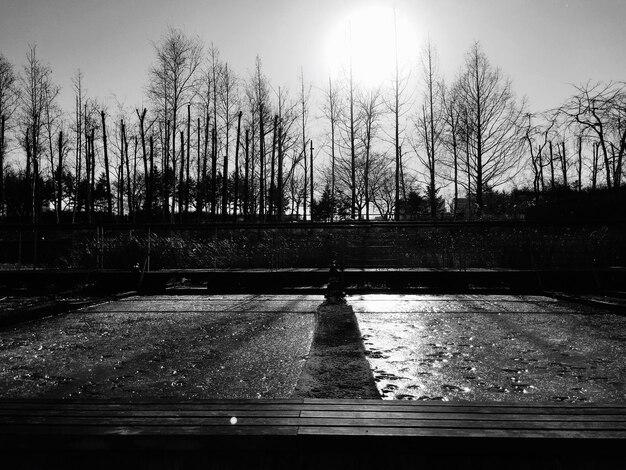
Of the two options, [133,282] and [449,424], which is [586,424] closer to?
[449,424]

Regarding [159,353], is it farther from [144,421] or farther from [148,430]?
[148,430]

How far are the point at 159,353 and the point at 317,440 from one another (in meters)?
4.30

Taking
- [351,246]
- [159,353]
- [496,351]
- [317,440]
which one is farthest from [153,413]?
[351,246]

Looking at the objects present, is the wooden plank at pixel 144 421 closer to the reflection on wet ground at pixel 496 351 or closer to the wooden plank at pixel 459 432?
the wooden plank at pixel 459 432

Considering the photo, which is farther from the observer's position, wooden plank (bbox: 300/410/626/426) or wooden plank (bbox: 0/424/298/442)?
wooden plank (bbox: 300/410/626/426)

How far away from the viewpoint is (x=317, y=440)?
2314 millimetres

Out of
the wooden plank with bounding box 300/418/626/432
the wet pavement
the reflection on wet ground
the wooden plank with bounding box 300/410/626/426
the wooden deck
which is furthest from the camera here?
the wet pavement

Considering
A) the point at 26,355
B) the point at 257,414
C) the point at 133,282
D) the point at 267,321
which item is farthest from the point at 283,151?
the point at 257,414

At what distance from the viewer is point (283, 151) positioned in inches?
1436

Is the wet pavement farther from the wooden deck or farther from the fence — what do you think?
the fence

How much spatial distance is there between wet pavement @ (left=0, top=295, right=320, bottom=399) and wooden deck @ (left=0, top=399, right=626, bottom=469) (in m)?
1.69

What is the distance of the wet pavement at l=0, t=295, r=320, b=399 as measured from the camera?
4.50 metres

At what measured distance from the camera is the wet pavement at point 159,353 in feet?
14.8

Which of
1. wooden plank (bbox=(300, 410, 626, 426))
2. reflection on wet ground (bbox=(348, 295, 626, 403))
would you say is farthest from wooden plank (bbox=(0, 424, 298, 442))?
reflection on wet ground (bbox=(348, 295, 626, 403))
